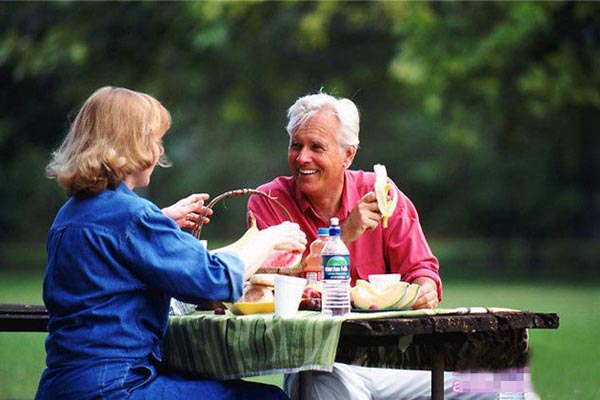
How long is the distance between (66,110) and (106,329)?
24288 mm

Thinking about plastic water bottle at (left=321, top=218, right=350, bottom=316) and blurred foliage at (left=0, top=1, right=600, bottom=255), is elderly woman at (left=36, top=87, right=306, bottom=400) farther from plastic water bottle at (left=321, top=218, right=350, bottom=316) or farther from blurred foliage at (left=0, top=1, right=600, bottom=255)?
blurred foliage at (left=0, top=1, right=600, bottom=255)

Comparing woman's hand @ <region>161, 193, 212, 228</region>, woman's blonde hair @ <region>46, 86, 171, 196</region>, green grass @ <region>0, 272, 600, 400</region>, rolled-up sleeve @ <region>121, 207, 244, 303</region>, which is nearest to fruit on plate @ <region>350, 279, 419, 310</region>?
green grass @ <region>0, 272, 600, 400</region>

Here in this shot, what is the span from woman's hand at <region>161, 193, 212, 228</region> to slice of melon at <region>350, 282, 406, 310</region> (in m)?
0.76

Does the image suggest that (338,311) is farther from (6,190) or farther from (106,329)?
(6,190)

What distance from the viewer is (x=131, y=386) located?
3.50 m

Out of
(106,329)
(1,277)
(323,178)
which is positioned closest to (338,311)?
(106,329)

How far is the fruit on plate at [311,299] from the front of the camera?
4.14m

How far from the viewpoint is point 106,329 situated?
3.50m

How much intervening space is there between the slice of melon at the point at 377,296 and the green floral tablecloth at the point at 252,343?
172 mm

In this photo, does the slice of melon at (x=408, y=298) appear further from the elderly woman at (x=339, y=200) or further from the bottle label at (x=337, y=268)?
the elderly woman at (x=339, y=200)

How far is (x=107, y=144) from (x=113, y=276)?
15.3 inches

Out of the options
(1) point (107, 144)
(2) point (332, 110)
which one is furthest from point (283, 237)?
(2) point (332, 110)

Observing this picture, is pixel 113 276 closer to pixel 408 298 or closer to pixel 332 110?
pixel 408 298

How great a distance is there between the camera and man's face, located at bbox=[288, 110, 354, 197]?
16.1ft
